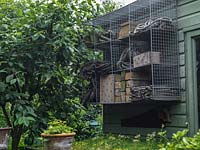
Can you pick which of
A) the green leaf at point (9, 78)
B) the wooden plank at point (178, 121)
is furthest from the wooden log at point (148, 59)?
the green leaf at point (9, 78)

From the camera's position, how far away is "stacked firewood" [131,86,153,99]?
445cm

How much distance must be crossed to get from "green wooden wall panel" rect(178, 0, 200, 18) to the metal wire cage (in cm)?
12

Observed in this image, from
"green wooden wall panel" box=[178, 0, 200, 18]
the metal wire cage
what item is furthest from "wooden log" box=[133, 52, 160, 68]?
"green wooden wall panel" box=[178, 0, 200, 18]

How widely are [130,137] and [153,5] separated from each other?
7.22 feet

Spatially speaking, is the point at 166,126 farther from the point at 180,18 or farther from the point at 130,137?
the point at 180,18

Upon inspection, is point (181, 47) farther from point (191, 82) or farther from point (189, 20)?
point (191, 82)

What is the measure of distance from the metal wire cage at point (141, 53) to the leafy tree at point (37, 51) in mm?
605

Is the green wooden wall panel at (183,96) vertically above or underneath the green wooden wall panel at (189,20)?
underneath

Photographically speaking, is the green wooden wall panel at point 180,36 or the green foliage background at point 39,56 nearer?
the green foliage background at point 39,56

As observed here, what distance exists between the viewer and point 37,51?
441 cm

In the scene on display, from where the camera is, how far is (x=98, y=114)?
29.4 feet

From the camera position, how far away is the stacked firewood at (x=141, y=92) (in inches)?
175

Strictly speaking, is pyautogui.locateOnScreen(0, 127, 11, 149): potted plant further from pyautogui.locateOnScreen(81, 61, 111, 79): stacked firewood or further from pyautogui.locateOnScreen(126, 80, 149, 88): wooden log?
pyautogui.locateOnScreen(81, 61, 111, 79): stacked firewood

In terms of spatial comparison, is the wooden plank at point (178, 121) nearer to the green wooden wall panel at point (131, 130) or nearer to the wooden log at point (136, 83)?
the green wooden wall panel at point (131, 130)
